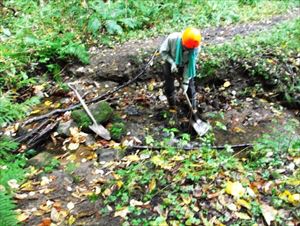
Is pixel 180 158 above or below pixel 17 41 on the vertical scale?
below

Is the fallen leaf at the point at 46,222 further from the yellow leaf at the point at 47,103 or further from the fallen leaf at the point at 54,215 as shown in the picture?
the yellow leaf at the point at 47,103

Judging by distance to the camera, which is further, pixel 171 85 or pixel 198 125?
pixel 171 85

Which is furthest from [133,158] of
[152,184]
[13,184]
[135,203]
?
[13,184]

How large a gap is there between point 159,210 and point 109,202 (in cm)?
69

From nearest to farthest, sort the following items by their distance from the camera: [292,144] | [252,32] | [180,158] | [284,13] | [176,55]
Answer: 1. [180,158]
2. [292,144]
3. [176,55]
4. [252,32]
5. [284,13]

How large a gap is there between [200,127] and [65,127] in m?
2.49

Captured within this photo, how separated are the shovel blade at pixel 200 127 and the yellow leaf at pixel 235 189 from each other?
6.93ft

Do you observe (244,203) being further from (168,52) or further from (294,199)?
(168,52)

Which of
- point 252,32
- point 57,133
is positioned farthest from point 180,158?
point 252,32

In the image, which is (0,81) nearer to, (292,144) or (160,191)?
(160,191)

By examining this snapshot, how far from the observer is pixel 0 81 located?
25.2 feet

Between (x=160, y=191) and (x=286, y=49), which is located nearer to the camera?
(x=160, y=191)

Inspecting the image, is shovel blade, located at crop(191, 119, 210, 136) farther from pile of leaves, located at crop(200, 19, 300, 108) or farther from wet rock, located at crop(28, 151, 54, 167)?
wet rock, located at crop(28, 151, 54, 167)

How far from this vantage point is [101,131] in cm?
638
